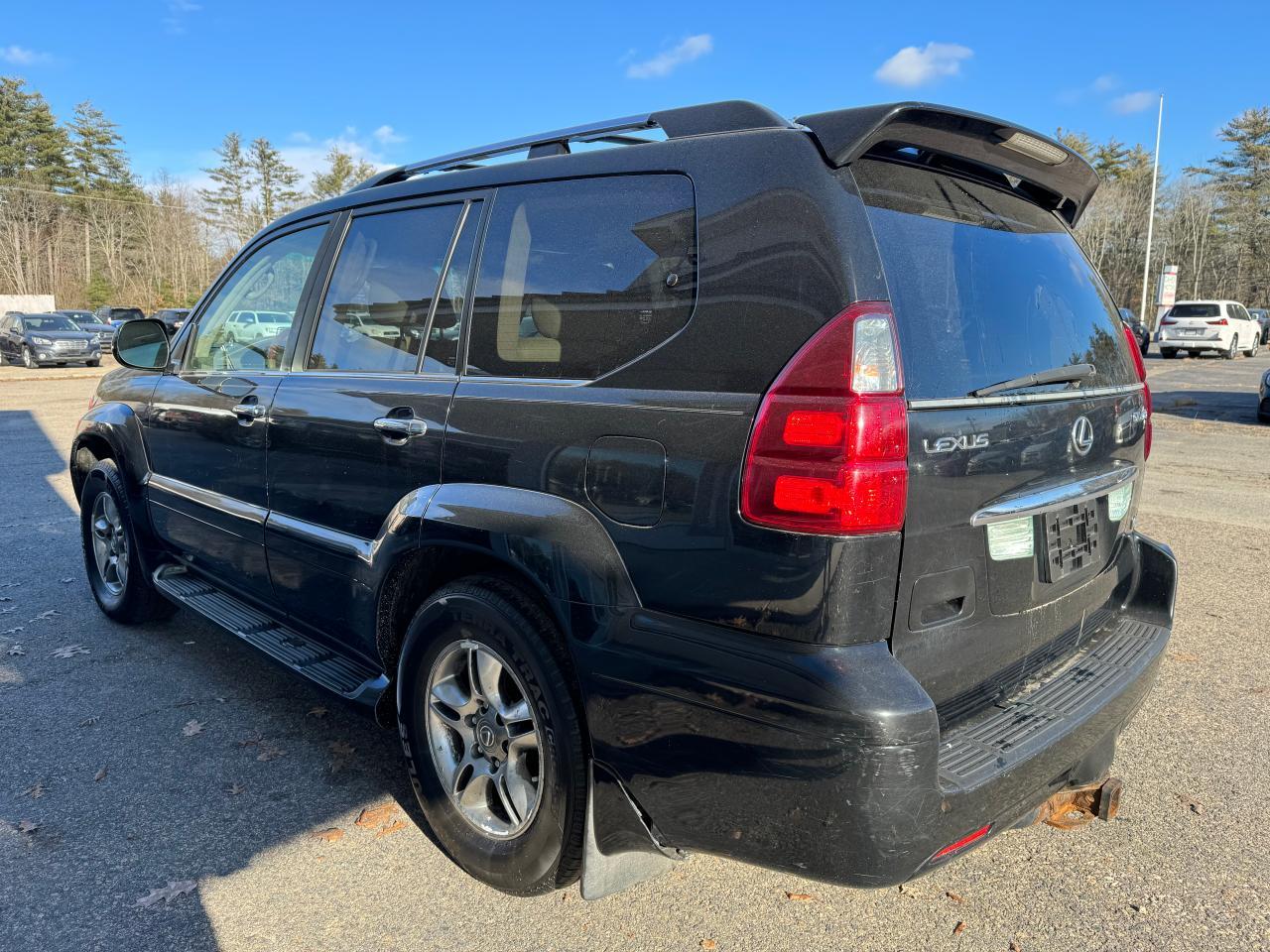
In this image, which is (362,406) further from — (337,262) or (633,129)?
(633,129)

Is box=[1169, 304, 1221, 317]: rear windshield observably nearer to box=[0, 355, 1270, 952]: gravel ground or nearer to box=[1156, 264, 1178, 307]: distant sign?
box=[1156, 264, 1178, 307]: distant sign

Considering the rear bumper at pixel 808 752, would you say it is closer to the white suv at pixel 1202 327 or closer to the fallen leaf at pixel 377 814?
the fallen leaf at pixel 377 814

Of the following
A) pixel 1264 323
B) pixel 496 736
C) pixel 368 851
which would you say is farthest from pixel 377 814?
pixel 1264 323

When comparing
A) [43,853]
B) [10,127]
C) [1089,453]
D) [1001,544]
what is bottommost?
[43,853]

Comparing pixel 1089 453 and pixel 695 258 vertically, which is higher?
pixel 695 258

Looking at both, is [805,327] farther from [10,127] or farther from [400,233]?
[10,127]

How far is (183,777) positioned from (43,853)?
0.49m

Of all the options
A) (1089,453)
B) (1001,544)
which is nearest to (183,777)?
(1001,544)

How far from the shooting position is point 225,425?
3.54m

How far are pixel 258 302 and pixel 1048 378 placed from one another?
313 cm

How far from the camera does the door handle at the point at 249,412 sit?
333cm

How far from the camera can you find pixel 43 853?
2.67m

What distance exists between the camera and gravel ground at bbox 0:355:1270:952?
7.66 ft

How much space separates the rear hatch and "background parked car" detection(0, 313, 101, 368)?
30763 millimetres
